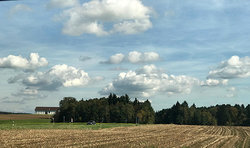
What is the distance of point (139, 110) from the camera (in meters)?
170

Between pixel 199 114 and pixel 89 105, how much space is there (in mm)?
67404

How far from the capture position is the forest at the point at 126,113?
6029 inches

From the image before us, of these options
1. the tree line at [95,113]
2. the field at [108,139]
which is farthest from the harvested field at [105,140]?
the tree line at [95,113]

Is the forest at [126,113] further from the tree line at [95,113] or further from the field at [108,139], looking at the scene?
the field at [108,139]

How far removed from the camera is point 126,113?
15438cm

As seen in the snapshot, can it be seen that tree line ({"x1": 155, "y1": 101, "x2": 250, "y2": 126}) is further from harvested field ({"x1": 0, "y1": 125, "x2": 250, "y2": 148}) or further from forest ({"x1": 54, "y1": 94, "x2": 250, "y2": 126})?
harvested field ({"x1": 0, "y1": 125, "x2": 250, "y2": 148})

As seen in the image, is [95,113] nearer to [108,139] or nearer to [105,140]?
[108,139]

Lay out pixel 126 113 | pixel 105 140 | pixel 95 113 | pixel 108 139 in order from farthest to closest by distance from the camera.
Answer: pixel 126 113 → pixel 95 113 → pixel 108 139 → pixel 105 140

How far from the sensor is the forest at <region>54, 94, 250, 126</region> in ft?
502

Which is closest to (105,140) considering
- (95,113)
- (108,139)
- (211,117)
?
(108,139)

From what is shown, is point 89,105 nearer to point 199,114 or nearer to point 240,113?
point 199,114

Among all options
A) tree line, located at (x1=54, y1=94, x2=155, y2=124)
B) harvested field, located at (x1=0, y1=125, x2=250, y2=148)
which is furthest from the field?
tree line, located at (x1=54, y1=94, x2=155, y2=124)

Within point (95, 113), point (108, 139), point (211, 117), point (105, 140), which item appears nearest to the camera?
point (105, 140)

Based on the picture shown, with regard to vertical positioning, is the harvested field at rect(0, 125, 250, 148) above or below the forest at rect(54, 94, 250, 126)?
below
